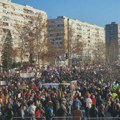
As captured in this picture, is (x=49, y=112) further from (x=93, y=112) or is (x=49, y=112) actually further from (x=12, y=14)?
(x=12, y=14)

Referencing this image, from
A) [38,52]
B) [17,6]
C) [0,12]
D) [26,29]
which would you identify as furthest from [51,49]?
[17,6]

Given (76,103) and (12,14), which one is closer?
(76,103)

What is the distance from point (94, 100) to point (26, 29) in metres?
65.4

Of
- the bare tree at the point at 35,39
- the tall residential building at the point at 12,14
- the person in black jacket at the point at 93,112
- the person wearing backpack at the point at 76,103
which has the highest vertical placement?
the tall residential building at the point at 12,14

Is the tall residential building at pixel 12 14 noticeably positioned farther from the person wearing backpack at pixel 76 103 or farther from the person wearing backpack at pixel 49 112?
the person wearing backpack at pixel 49 112

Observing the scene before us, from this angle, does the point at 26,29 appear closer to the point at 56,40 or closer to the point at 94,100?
the point at 94,100

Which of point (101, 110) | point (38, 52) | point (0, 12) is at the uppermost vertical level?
point (0, 12)

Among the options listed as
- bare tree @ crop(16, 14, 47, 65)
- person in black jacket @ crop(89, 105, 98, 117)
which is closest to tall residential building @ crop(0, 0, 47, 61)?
bare tree @ crop(16, 14, 47, 65)

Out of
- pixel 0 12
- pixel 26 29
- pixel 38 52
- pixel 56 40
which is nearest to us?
pixel 38 52

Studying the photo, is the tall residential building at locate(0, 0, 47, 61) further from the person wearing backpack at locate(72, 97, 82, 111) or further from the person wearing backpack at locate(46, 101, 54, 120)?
the person wearing backpack at locate(46, 101, 54, 120)

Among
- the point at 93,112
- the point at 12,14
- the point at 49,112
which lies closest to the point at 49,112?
the point at 49,112

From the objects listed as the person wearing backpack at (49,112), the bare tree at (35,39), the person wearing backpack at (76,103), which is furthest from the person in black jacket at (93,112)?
the bare tree at (35,39)

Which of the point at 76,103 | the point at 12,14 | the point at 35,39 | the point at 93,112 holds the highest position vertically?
the point at 12,14

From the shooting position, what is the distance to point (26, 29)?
89.4 metres
